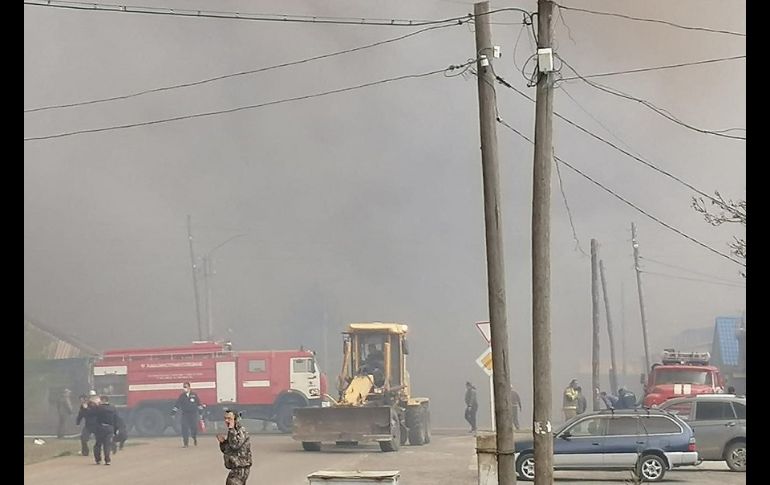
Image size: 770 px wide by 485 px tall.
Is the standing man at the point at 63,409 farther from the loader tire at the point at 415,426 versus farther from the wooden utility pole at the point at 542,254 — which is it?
the wooden utility pole at the point at 542,254

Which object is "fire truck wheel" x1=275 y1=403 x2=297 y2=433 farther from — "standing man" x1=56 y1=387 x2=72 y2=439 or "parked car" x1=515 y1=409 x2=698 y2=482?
"parked car" x1=515 y1=409 x2=698 y2=482

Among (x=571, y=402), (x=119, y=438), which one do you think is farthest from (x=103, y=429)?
(x=571, y=402)

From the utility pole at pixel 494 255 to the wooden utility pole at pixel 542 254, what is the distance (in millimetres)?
468

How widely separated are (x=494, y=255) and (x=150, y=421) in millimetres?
19545

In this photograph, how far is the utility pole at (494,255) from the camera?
11.5 meters

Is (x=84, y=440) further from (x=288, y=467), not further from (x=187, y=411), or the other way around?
(x=288, y=467)

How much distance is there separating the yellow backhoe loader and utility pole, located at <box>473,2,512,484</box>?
32.1 feet

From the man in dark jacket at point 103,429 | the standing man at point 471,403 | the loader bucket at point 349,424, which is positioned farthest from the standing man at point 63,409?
Answer: the standing man at point 471,403

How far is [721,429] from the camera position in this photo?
60.4ft

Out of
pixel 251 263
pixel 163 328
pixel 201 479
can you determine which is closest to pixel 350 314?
pixel 251 263

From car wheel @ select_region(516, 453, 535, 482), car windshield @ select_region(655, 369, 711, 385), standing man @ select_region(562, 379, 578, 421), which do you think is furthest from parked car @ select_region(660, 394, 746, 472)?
standing man @ select_region(562, 379, 578, 421)

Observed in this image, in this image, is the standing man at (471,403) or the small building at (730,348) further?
the small building at (730,348)

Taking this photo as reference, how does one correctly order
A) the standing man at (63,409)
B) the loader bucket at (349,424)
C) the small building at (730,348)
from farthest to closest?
the small building at (730,348) → the standing man at (63,409) → the loader bucket at (349,424)

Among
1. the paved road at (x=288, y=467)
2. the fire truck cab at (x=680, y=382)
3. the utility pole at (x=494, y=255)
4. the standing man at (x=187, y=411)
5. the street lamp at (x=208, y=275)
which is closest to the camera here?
the utility pole at (x=494, y=255)
